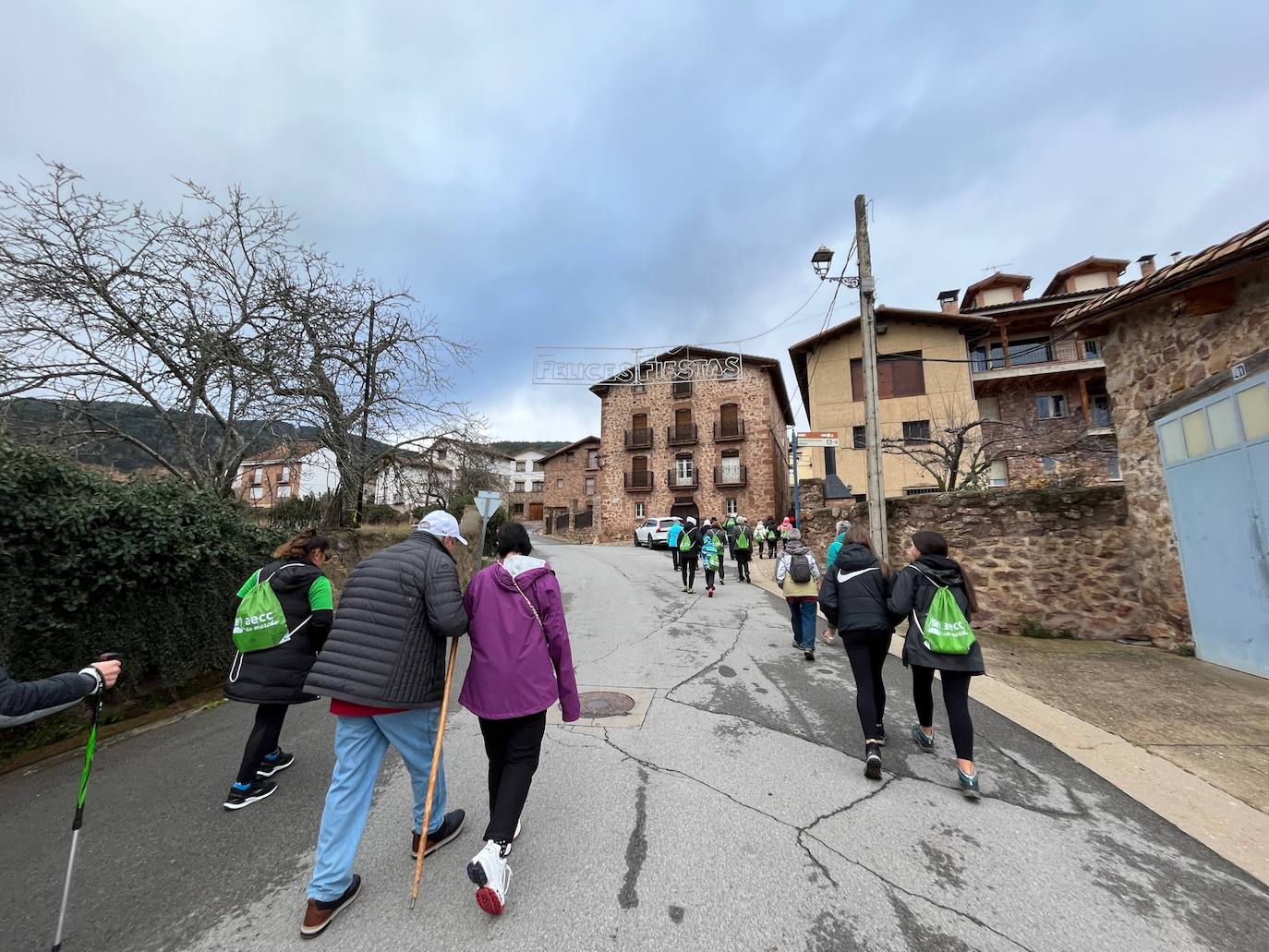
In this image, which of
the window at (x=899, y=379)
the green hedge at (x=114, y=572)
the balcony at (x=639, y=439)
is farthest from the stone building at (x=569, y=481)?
the green hedge at (x=114, y=572)

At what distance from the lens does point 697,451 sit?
103 feet

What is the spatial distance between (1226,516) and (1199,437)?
969 mm

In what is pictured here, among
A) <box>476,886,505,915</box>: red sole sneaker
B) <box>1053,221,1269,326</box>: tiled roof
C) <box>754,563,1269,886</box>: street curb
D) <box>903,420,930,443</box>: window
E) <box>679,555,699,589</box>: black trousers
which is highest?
<box>903,420,930,443</box>: window

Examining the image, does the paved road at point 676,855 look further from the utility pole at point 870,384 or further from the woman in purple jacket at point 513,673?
the utility pole at point 870,384

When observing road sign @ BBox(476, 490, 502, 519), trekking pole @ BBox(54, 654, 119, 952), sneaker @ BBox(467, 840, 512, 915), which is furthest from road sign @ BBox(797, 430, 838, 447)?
trekking pole @ BBox(54, 654, 119, 952)

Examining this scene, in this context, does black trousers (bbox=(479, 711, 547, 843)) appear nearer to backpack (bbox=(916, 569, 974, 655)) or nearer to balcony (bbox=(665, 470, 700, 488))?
backpack (bbox=(916, 569, 974, 655))

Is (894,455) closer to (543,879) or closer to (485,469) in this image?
(485,469)

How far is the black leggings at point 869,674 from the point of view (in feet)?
12.0

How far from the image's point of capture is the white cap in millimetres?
2646

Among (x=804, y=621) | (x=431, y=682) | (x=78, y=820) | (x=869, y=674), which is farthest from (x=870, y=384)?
(x=78, y=820)

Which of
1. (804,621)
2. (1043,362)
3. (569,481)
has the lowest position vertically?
(804,621)

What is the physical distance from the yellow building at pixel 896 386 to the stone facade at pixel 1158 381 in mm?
13508

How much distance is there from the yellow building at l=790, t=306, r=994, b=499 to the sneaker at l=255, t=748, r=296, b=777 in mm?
20663

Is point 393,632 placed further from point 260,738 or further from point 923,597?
point 923,597
